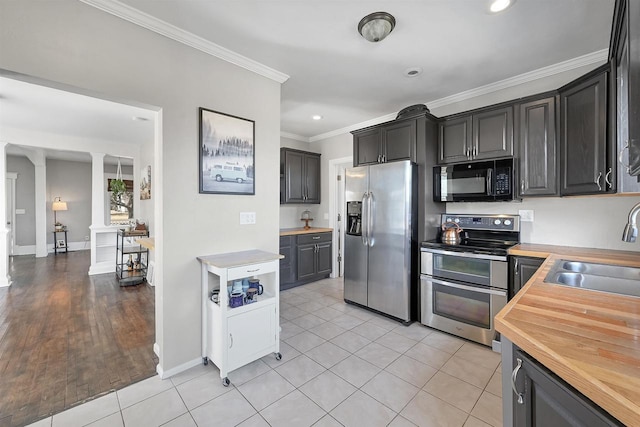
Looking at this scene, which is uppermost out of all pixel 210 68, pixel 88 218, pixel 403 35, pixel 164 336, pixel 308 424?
pixel 403 35

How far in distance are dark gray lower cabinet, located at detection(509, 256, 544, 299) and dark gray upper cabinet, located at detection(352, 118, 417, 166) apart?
1.42m

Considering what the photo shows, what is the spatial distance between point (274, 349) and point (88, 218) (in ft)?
Answer: 28.1

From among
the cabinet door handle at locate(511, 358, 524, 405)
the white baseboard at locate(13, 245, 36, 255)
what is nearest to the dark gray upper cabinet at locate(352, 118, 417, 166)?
the cabinet door handle at locate(511, 358, 524, 405)

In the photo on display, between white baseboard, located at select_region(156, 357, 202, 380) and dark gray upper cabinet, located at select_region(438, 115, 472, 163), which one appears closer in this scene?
white baseboard, located at select_region(156, 357, 202, 380)

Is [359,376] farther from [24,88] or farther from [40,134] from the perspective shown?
[40,134]

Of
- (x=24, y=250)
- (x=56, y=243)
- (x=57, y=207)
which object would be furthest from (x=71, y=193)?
(x=24, y=250)

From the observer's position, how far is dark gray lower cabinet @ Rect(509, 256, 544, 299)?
225 cm

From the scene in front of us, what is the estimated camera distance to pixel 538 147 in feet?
8.13

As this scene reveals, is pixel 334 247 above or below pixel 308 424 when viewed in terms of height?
above

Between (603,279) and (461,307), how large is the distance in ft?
3.97

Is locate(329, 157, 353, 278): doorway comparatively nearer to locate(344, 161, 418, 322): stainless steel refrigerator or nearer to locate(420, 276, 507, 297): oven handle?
locate(344, 161, 418, 322): stainless steel refrigerator

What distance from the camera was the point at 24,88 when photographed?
2.94m

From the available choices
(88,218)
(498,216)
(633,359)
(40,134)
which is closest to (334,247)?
(498,216)

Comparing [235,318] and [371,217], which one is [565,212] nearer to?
[371,217]
